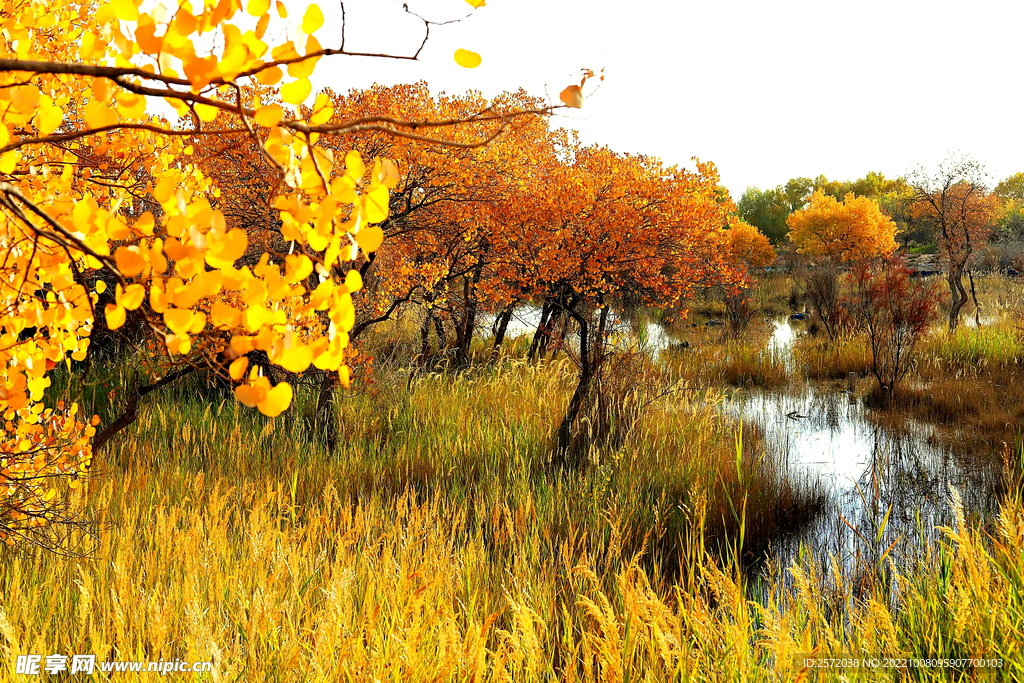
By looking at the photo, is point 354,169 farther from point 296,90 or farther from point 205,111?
point 205,111

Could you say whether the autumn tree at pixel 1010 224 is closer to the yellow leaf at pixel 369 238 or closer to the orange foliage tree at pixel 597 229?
the orange foliage tree at pixel 597 229

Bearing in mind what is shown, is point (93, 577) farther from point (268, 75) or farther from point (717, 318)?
point (717, 318)

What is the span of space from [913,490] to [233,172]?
6057 millimetres

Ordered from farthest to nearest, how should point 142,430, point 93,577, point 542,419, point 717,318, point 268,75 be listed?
point 717,318, point 542,419, point 142,430, point 93,577, point 268,75

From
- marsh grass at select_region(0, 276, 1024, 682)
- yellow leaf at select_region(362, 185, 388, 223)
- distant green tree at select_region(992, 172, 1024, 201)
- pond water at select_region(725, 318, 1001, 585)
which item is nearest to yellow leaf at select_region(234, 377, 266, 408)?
yellow leaf at select_region(362, 185, 388, 223)

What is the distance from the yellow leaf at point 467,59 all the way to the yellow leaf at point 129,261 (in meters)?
0.49

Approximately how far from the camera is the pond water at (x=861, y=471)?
13.0 feet

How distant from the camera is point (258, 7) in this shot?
0.79 m

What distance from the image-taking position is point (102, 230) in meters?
0.85

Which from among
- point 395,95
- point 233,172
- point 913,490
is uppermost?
point 395,95

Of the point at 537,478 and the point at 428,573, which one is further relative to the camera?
the point at 537,478

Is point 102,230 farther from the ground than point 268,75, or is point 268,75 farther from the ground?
point 268,75

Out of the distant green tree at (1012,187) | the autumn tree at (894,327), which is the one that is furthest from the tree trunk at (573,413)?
the distant green tree at (1012,187)

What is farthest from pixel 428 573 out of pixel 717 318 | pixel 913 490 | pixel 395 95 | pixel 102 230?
pixel 717 318
